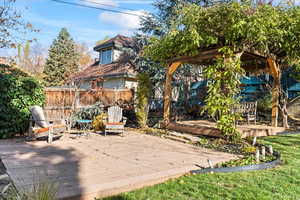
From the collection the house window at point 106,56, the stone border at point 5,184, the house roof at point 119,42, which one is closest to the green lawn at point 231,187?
the stone border at point 5,184

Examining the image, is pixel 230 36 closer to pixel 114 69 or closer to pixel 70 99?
pixel 70 99

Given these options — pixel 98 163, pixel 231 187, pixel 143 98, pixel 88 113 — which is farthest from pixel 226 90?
pixel 88 113

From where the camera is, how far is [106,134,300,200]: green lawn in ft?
8.89

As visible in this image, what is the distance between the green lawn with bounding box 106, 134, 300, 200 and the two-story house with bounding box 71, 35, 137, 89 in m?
9.87

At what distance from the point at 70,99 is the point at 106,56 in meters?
8.58

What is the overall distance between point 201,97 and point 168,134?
19.7 feet

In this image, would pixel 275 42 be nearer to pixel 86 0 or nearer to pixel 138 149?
pixel 138 149

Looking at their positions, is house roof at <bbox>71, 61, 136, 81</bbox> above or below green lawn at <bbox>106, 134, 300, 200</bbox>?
above

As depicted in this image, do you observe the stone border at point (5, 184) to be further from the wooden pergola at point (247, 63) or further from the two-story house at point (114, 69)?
the two-story house at point (114, 69)

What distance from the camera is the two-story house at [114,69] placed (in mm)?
13422

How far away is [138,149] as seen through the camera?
5211 mm

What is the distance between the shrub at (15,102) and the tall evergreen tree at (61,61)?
50.9 ft

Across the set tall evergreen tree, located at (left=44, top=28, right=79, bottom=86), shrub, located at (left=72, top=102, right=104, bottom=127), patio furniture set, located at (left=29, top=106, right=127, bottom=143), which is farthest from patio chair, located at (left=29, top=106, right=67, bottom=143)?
tall evergreen tree, located at (left=44, top=28, right=79, bottom=86)

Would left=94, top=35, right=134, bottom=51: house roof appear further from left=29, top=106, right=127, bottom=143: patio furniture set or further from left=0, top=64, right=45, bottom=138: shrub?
left=29, top=106, right=127, bottom=143: patio furniture set
